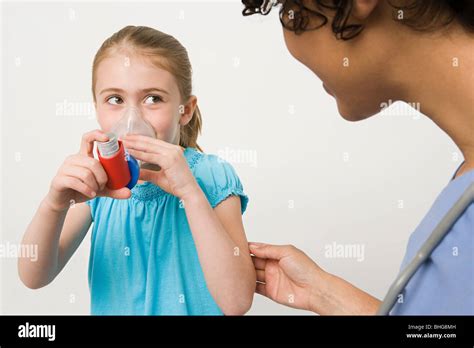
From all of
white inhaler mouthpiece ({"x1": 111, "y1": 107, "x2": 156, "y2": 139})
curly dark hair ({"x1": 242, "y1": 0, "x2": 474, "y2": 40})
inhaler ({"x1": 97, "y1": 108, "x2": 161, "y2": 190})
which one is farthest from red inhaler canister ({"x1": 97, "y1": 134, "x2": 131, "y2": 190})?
curly dark hair ({"x1": 242, "y1": 0, "x2": 474, "y2": 40})

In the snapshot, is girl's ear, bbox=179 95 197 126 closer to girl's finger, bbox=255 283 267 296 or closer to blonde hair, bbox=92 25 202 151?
blonde hair, bbox=92 25 202 151

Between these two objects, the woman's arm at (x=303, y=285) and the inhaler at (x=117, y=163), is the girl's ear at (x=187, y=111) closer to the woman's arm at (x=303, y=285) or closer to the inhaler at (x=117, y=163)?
the inhaler at (x=117, y=163)

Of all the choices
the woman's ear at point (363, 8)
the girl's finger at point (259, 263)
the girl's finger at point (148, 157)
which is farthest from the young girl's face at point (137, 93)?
the woman's ear at point (363, 8)

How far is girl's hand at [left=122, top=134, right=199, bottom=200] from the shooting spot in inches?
45.2

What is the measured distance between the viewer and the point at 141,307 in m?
1.33

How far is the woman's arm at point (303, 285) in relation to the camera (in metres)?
1.11

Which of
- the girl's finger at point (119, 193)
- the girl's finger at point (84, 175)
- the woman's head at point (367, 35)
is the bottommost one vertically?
the girl's finger at point (119, 193)

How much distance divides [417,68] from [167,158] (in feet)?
1.60

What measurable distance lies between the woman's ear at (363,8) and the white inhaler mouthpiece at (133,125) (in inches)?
20.7

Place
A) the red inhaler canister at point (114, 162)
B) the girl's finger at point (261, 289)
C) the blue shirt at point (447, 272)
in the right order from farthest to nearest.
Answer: the girl's finger at point (261, 289) → the red inhaler canister at point (114, 162) → the blue shirt at point (447, 272)

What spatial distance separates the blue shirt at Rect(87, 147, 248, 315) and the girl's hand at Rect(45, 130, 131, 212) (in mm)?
264

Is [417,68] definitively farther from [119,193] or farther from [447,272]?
[119,193]

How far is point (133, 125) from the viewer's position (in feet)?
4.01

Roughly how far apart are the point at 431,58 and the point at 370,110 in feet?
0.60
